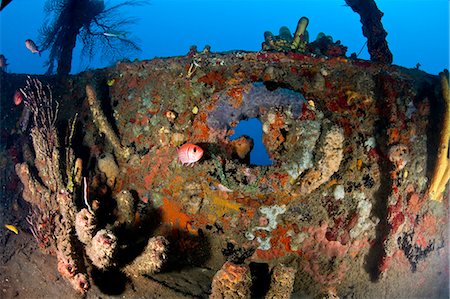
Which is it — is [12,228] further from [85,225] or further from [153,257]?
[153,257]

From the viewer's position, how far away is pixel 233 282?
2787 mm

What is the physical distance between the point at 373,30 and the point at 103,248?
557 centimetres

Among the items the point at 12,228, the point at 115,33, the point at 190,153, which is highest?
the point at 115,33

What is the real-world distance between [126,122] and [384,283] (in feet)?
13.3

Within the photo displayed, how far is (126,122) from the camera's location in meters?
4.40

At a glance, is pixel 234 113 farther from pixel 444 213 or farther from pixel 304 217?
pixel 444 213

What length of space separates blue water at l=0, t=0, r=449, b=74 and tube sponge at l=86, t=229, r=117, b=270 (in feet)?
328

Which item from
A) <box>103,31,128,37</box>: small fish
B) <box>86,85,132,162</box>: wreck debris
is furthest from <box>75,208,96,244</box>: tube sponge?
<box>103,31,128,37</box>: small fish

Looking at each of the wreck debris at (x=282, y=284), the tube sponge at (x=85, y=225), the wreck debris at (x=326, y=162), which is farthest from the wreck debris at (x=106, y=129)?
the wreck debris at (x=282, y=284)

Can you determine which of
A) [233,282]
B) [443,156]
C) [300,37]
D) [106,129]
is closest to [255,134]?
[300,37]

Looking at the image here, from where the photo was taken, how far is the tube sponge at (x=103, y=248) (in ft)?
9.38

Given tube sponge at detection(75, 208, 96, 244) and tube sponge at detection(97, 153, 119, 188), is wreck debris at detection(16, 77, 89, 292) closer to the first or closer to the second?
tube sponge at detection(75, 208, 96, 244)

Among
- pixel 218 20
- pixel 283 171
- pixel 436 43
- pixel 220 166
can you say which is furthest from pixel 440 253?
pixel 218 20

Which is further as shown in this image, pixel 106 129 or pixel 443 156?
pixel 106 129
